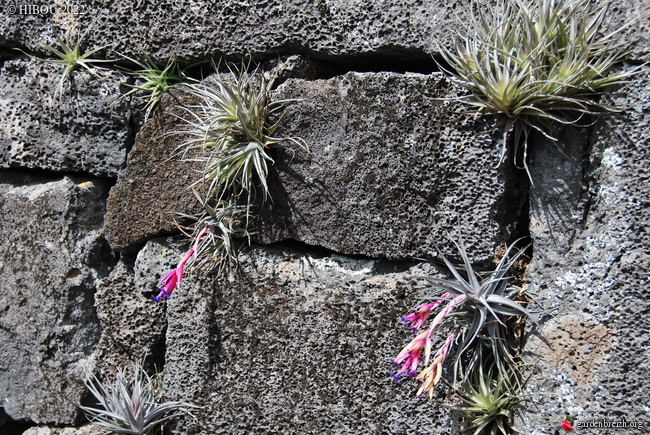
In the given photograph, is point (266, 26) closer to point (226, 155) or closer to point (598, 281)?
point (226, 155)

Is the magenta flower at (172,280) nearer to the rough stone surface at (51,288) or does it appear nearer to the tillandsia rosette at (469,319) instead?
the rough stone surface at (51,288)

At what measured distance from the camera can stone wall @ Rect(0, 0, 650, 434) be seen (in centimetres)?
176

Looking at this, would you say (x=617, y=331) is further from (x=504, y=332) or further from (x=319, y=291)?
(x=319, y=291)

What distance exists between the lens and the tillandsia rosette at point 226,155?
2.06 meters

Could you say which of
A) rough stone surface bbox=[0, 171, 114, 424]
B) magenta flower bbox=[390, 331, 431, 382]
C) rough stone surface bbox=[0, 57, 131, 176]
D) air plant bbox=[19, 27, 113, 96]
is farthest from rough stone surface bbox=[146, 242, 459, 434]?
air plant bbox=[19, 27, 113, 96]

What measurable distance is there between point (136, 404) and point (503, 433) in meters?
1.36

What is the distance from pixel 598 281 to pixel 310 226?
0.94 metres

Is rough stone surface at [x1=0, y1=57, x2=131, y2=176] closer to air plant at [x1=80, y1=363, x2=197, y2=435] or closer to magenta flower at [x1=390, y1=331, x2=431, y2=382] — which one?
air plant at [x1=80, y1=363, x2=197, y2=435]

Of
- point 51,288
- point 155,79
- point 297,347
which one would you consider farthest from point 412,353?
point 51,288

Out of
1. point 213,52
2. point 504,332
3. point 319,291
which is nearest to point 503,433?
point 504,332

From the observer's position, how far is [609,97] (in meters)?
1.74

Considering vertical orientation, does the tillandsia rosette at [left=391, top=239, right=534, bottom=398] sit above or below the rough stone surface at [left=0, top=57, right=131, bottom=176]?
below

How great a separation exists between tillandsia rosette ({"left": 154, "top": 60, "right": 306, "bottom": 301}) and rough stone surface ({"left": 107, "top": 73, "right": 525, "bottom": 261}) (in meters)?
0.07

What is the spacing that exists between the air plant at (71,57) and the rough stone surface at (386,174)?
0.89m
